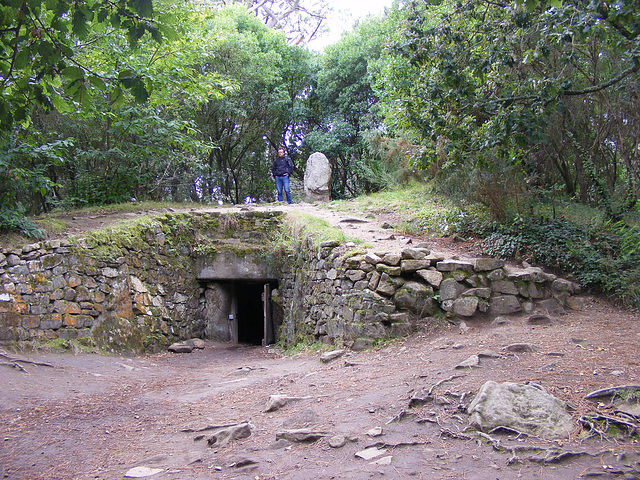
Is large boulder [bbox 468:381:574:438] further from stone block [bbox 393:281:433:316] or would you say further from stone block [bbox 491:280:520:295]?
stone block [bbox 491:280:520:295]

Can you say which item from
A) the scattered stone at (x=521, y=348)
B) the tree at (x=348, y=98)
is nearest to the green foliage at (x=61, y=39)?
the scattered stone at (x=521, y=348)

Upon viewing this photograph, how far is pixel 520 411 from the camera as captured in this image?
11.5 ft

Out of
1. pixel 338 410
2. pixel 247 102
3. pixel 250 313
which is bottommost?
pixel 250 313

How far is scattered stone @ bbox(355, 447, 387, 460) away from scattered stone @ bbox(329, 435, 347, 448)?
205mm

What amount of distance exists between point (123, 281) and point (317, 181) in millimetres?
8923

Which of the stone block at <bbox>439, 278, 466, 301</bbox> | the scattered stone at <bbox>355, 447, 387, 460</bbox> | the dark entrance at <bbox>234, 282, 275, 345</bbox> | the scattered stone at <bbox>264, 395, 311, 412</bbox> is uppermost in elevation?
the stone block at <bbox>439, 278, 466, 301</bbox>

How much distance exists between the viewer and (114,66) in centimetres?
999

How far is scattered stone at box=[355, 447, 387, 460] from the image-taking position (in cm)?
330

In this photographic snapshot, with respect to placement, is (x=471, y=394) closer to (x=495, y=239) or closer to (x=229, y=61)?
(x=495, y=239)

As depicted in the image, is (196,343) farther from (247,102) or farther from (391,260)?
(247,102)

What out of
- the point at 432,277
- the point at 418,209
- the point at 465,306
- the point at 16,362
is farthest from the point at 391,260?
the point at 16,362

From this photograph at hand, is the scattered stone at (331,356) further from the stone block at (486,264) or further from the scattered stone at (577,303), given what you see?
the scattered stone at (577,303)

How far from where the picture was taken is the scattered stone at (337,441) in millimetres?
3572

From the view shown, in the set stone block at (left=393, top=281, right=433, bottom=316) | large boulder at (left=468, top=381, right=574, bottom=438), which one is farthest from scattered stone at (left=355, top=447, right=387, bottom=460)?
stone block at (left=393, top=281, right=433, bottom=316)
